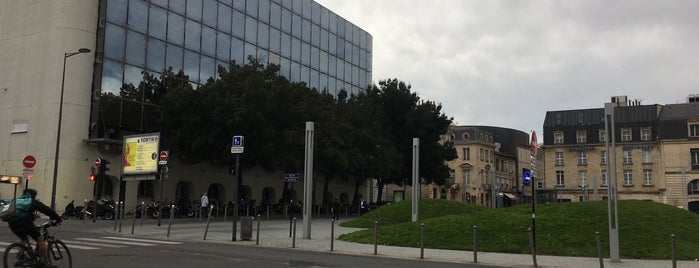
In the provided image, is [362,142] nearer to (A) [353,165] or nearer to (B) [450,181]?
(A) [353,165]

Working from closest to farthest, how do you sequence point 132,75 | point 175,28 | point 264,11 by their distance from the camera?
point 132,75
point 175,28
point 264,11

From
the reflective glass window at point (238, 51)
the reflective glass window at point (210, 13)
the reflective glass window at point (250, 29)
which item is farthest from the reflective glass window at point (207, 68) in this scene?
the reflective glass window at point (250, 29)

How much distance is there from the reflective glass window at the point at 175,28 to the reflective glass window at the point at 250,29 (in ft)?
24.4

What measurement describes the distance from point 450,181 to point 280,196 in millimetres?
44617

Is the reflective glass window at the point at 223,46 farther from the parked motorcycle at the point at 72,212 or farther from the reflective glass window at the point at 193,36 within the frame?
the parked motorcycle at the point at 72,212

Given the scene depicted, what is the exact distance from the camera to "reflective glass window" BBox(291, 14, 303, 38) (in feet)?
186

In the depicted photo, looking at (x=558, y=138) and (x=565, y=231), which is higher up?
(x=558, y=138)

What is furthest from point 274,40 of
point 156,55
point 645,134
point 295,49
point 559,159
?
point 645,134

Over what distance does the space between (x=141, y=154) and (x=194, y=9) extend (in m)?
17.0

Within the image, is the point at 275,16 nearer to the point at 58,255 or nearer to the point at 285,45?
the point at 285,45

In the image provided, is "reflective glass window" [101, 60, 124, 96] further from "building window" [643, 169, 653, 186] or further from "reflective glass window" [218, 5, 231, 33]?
"building window" [643, 169, 653, 186]

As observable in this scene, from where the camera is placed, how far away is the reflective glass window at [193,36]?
44537mm

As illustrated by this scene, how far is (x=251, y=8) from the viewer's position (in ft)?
169

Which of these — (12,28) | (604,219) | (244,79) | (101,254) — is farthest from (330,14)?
(101,254)
